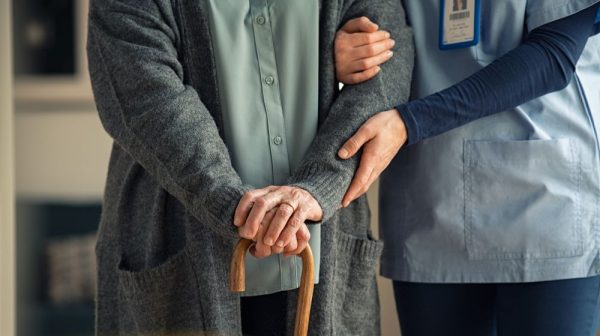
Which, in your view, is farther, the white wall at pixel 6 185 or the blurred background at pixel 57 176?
the blurred background at pixel 57 176

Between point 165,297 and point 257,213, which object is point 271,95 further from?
point 165,297

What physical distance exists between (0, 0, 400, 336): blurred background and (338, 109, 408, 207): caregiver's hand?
2.25 metres

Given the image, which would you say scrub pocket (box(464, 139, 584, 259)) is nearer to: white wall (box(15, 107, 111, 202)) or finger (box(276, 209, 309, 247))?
finger (box(276, 209, 309, 247))

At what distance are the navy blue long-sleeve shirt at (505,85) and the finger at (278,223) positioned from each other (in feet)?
0.93

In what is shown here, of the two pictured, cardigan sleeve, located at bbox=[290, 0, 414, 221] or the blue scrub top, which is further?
the blue scrub top

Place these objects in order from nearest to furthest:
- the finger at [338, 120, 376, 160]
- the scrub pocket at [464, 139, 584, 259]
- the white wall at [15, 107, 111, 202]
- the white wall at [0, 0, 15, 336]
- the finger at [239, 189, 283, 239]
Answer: the finger at [239, 189, 283, 239]
the finger at [338, 120, 376, 160]
the scrub pocket at [464, 139, 584, 259]
the white wall at [0, 0, 15, 336]
the white wall at [15, 107, 111, 202]

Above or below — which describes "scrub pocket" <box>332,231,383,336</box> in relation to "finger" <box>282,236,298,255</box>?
below

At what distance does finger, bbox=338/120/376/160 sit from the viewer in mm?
1330

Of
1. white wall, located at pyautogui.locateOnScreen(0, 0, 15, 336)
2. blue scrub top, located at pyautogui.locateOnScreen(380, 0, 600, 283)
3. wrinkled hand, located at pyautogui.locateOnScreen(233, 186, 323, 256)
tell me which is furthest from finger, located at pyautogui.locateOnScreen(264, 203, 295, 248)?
white wall, located at pyautogui.locateOnScreen(0, 0, 15, 336)

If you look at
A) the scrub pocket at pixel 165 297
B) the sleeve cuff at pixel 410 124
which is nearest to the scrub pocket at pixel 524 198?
the sleeve cuff at pixel 410 124

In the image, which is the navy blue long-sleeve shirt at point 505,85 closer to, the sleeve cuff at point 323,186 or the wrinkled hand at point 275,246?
the sleeve cuff at point 323,186

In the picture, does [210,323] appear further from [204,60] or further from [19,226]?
[19,226]

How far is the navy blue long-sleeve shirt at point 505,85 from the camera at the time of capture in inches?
54.6

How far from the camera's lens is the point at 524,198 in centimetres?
145
